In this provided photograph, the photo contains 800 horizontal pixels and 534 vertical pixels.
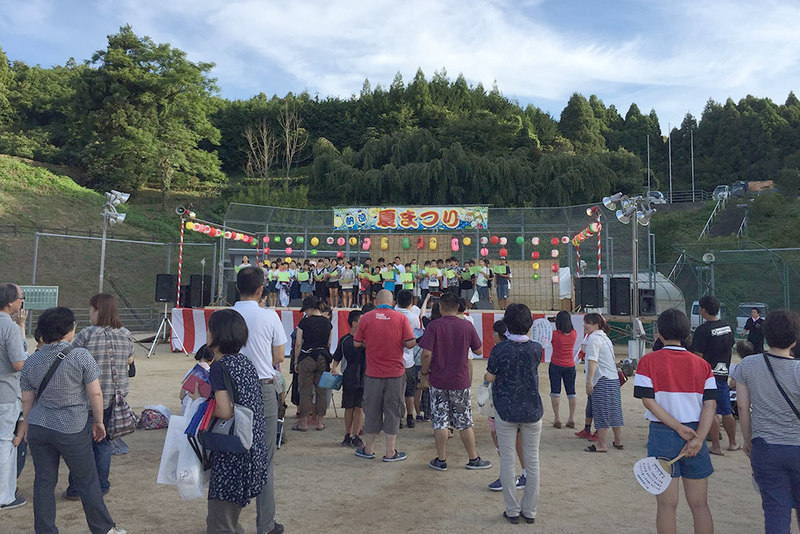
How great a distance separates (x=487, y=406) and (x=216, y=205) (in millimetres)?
33149

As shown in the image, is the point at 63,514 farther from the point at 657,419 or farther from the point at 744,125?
the point at 744,125

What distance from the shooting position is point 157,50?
35031mm

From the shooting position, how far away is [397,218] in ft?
63.2

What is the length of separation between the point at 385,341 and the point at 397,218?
1359 centimetres

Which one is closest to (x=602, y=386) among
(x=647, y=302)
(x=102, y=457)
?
(x=102, y=457)

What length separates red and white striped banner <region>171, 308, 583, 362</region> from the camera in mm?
13641

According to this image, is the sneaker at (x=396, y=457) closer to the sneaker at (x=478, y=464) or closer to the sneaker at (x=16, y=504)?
the sneaker at (x=478, y=464)

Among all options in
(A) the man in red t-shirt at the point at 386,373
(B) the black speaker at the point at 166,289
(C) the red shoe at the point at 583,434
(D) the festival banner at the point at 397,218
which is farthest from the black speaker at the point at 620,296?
(B) the black speaker at the point at 166,289

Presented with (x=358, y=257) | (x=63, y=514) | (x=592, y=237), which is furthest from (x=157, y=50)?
(x=63, y=514)

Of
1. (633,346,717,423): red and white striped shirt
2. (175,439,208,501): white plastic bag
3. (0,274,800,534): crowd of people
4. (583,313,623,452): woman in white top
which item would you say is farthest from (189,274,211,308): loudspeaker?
(633,346,717,423): red and white striped shirt

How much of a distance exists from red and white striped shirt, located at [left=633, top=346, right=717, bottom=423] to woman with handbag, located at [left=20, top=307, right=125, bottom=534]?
354 cm

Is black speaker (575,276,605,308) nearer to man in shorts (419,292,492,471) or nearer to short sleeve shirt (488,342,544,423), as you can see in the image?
man in shorts (419,292,492,471)

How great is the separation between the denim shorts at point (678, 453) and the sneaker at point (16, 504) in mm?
4866

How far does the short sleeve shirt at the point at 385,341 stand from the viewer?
19.3ft
